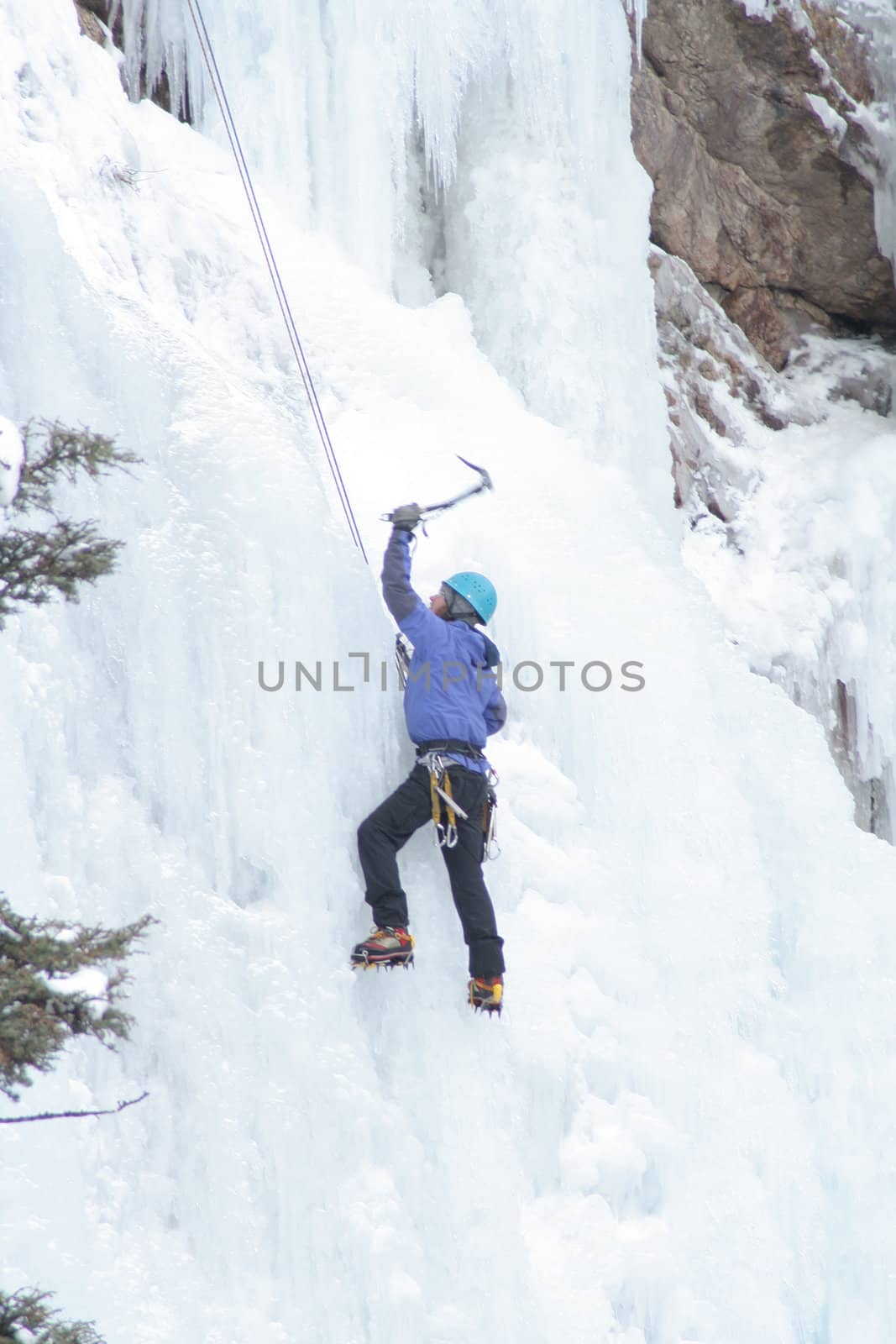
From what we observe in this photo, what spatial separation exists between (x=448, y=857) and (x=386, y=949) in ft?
1.18

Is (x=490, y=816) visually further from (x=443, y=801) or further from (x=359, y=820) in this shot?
(x=359, y=820)

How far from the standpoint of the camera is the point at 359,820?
501 cm

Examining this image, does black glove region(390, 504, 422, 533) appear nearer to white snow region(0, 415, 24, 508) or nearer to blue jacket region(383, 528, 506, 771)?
blue jacket region(383, 528, 506, 771)

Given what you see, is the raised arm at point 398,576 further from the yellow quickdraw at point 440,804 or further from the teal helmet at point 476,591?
the yellow quickdraw at point 440,804

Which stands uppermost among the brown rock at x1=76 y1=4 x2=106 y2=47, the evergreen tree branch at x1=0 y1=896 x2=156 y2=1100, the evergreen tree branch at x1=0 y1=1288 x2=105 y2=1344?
the brown rock at x1=76 y1=4 x2=106 y2=47

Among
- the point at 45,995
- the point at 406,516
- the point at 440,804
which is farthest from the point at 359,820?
the point at 45,995

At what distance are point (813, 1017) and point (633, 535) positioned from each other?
209 cm

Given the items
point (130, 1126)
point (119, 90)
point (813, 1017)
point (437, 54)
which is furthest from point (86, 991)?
point (437, 54)

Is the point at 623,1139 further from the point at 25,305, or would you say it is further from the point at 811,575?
the point at 811,575

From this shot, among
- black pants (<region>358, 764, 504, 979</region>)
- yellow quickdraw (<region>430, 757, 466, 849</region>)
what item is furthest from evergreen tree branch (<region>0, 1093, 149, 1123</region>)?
yellow quickdraw (<region>430, 757, 466, 849</region>)

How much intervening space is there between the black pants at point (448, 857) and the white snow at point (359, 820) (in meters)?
0.17

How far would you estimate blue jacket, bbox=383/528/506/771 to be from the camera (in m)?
4.91

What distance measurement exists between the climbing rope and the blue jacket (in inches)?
18.7

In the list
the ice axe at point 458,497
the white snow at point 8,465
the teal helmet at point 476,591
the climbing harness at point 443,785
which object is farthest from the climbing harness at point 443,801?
the white snow at point 8,465
